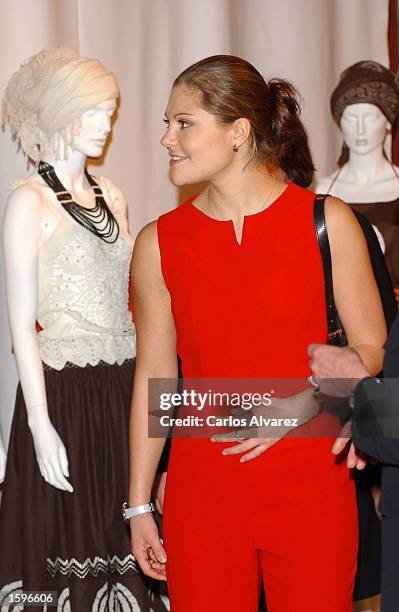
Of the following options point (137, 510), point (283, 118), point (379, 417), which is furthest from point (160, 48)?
point (379, 417)

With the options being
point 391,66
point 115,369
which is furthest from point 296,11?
point 115,369

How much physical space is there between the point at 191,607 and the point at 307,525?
0.82 feet

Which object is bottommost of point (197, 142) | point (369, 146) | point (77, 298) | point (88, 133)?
point (77, 298)

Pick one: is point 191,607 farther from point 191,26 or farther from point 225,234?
point 191,26

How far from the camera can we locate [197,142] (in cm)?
168

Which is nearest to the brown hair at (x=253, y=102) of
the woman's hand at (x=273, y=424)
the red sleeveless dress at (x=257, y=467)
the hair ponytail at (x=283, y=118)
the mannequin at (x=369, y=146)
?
the hair ponytail at (x=283, y=118)

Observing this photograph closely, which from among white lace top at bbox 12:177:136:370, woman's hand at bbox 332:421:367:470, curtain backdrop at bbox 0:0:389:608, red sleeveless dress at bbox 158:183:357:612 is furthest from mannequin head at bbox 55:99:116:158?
woman's hand at bbox 332:421:367:470

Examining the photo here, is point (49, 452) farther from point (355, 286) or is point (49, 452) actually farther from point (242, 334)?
point (355, 286)

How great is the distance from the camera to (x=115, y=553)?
2359 mm

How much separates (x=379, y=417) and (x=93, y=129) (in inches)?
50.6

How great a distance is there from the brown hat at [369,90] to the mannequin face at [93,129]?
85cm

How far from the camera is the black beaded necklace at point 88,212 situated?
91.5 inches

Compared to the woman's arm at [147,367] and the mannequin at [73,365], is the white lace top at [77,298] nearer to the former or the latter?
the mannequin at [73,365]

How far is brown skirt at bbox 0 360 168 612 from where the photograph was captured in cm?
230
